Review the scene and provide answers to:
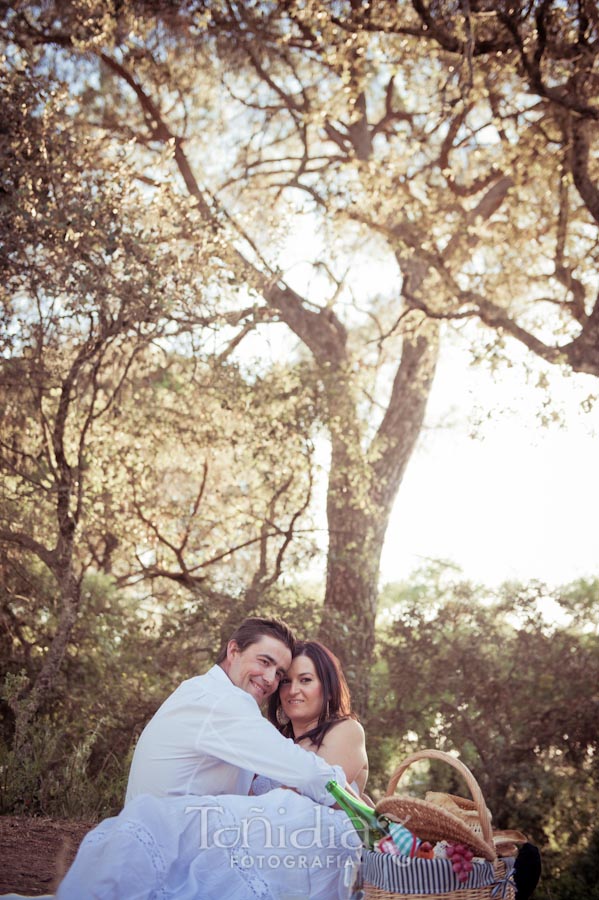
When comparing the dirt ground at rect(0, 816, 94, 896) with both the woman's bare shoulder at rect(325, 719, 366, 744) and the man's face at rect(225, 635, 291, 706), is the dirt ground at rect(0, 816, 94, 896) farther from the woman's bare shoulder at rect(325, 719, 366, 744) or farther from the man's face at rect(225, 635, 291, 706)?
the woman's bare shoulder at rect(325, 719, 366, 744)

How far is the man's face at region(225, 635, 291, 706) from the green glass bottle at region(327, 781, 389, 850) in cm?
71

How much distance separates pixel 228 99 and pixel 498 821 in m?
8.71

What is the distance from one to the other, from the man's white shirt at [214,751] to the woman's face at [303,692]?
722 millimetres

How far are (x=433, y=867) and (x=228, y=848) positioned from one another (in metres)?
0.69

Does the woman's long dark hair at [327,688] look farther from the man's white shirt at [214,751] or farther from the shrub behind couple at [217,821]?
the man's white shirt at [214,751]

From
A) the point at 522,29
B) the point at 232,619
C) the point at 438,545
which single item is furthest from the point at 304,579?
the point at 522,29

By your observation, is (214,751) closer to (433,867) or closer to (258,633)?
(258,633)

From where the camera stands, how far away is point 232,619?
7.76m

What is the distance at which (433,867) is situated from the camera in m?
2.95

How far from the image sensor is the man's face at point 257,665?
3.81 m

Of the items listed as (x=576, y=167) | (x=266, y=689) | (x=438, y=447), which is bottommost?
(x=266, y=689)

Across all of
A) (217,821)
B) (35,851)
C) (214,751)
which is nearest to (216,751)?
(214,751)

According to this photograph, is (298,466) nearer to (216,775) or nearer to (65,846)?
(65,846)

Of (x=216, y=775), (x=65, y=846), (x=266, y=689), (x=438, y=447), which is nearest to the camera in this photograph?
(x=216, y=775)
